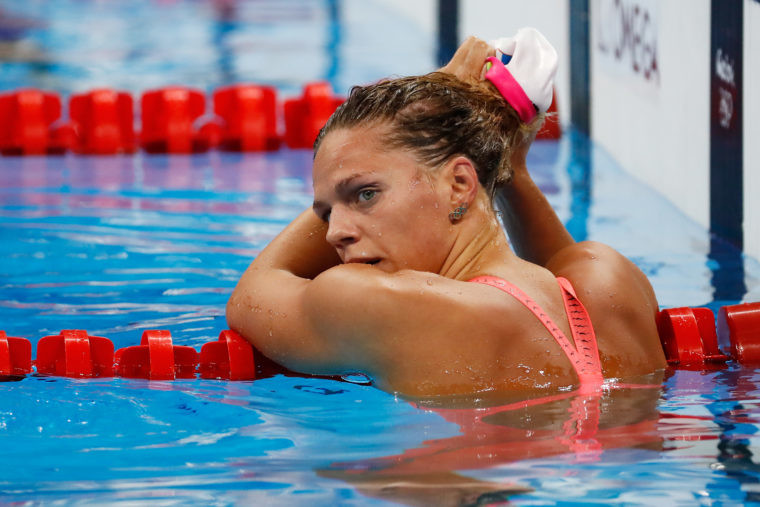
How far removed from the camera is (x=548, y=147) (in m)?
7.80

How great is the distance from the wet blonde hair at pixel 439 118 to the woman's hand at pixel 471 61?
0.26 ft

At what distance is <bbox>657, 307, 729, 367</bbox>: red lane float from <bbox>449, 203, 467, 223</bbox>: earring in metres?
0.85

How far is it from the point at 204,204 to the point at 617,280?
361 cm

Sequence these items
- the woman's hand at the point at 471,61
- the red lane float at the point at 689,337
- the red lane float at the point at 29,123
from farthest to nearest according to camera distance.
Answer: the red lane float at the point at 29,123 → the red lane float at the point at 689,337 → the woman's hand at the point at 471,61

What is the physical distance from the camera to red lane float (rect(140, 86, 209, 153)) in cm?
794

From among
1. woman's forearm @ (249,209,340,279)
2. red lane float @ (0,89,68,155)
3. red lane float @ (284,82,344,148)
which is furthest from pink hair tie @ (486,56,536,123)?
red lane float @ (0,89,68,155)

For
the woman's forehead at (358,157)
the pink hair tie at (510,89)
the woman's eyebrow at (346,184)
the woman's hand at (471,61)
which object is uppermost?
A: the woman's hand at (471,61)

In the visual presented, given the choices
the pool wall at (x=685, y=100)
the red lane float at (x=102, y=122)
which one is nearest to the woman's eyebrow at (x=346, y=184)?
the pool wall at (x=685, y=100)

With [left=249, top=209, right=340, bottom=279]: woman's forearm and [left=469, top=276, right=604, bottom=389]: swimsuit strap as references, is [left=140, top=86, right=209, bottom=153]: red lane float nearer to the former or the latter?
[left=249, top=209, right=340, bottom=279]: woman's forearm

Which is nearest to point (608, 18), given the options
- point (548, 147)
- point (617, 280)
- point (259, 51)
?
point (548, 147)

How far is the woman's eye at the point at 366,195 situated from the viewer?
2756 millimetres

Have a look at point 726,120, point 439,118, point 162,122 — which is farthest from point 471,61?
point 162,122

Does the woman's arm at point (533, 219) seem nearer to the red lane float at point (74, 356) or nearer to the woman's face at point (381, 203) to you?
the woman's face at point (381, 203)

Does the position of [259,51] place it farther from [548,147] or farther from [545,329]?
[545,329]
